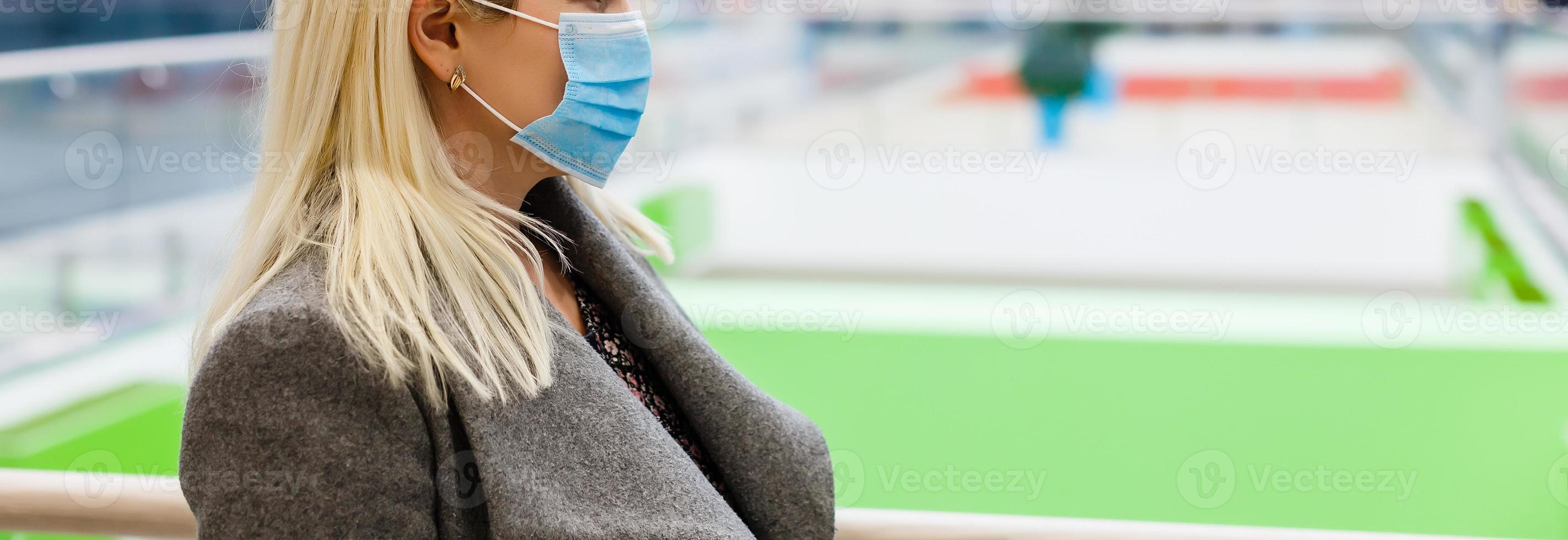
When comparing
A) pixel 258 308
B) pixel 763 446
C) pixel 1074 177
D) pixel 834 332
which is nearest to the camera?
pixel 258 308

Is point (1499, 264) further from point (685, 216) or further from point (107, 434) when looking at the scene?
point (107, 434)

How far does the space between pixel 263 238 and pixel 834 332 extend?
4.98m

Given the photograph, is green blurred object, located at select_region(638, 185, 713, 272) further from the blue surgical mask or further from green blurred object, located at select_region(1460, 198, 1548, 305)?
the blue surgical mask

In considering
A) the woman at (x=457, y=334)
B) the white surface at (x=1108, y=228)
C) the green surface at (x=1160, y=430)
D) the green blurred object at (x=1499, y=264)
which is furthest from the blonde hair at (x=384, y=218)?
the white surface at (x=1108, y=228)

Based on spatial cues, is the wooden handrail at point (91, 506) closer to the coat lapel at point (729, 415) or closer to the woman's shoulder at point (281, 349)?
the woman's shoulder at point (281, 349)

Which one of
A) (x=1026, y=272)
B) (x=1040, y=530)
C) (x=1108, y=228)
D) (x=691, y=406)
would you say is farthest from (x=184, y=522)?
(x=1108, y=228)

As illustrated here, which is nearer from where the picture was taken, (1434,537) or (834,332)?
(1434,537)

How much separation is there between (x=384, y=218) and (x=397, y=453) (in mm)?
199

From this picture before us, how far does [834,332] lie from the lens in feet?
19.4

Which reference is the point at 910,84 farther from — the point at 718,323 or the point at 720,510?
the point at 720,510

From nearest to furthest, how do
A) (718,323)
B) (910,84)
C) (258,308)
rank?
1. (258,308)
2. (718,323)
3. (910,84)

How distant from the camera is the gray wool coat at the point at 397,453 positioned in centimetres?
86

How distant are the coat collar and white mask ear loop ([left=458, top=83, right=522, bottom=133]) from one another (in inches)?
7.1

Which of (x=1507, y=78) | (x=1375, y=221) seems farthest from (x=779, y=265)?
(x=1507, y=78)
